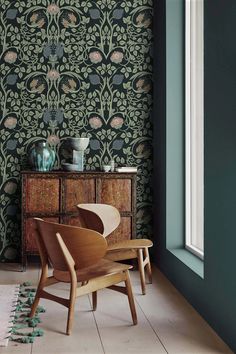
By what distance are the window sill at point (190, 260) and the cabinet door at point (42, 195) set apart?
133cm

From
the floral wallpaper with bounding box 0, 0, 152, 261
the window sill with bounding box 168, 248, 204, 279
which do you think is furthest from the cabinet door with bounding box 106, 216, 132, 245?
the floral wallpaper with bounding box 0, 0, 152, 261

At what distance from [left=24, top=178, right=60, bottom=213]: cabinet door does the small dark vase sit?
0.20m

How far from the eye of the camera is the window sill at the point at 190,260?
4.99 metres

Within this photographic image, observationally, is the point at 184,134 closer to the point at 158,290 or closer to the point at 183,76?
the point at 183,76

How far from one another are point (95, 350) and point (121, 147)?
11.0ft

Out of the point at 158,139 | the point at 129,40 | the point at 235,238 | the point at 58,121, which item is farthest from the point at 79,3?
the point at 235,238

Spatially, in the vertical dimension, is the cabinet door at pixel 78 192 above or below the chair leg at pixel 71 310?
above

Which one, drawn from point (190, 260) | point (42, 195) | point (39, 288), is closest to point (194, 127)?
point (190, 260)

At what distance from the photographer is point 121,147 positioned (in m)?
6.89

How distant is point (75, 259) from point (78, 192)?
2192mm

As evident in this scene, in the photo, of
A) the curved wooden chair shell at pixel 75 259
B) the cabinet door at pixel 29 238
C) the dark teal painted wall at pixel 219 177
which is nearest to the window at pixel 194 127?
the dark teal painted wall at pixel 219 177

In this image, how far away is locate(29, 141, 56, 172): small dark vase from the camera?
6.55 meters

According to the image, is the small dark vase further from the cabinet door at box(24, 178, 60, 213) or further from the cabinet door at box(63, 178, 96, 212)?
the cabinet door at box(63, 178, 96, 212)

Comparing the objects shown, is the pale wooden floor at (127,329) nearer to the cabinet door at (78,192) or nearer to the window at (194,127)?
the window at (194,127)
